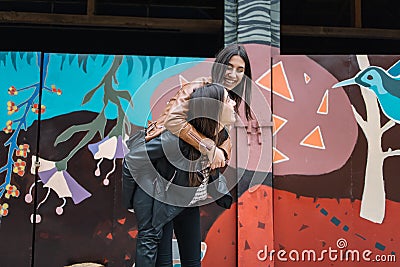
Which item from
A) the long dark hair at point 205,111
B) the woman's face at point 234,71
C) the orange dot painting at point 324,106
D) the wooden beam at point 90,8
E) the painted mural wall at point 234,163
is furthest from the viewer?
the wooden beam at point 90,8

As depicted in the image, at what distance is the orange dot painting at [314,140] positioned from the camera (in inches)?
178

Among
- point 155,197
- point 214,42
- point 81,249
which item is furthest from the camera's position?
point 214,42

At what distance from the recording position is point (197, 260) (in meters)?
2.88

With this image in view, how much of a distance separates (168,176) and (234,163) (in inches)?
71.9

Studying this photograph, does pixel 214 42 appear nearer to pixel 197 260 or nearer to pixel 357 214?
pixel 357 214

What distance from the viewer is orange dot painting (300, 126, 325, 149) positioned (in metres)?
4.51

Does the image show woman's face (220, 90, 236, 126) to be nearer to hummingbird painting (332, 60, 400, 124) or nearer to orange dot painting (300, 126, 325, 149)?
orange dot painting (300, 126, 325, 149)

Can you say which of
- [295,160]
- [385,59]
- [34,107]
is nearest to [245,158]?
[295,160]

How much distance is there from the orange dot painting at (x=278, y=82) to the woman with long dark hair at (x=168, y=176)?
5.94 ft

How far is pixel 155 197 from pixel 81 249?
78.0 inches

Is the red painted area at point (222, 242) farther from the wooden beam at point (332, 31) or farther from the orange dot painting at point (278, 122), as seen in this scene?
the wooden beam at point (332, 31)

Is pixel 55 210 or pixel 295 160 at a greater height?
pixel 295 160

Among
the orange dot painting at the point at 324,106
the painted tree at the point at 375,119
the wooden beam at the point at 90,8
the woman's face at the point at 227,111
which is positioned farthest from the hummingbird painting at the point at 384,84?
the wooden beam at the point at 90,8

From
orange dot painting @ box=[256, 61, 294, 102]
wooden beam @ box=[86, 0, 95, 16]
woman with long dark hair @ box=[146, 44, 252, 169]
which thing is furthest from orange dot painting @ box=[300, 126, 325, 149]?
wooden beam @ box=[86, 0, 95, 16]
